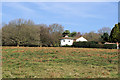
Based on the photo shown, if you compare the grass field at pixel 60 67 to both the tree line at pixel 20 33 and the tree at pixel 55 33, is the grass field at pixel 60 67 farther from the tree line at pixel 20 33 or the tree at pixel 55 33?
the tree at pixel 55 33

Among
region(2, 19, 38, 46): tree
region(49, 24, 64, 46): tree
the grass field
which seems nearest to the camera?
the grass field

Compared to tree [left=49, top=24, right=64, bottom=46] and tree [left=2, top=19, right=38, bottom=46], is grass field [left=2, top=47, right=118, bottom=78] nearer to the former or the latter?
tree [left=2, top=19, right=38, bottom=46]

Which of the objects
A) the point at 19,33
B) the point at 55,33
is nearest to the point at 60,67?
the point at 19,33

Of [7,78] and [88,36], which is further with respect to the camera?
[88,36]

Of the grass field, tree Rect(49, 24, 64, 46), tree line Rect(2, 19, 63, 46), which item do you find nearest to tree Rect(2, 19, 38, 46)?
tree line Rect(2, 19, 63, 46)

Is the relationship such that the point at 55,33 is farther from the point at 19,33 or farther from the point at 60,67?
the point at 60,67

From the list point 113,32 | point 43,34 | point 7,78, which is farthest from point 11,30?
point 7,78

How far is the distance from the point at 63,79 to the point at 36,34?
40865mm

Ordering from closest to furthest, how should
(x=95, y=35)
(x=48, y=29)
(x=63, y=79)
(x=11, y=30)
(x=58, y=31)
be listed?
(x=63, y=79) < (x=11, y=30) < (x=48, y=29) < (x=58, y=31) < (x=95, y=35)

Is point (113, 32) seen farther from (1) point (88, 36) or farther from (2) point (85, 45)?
(1) point (88, 36)

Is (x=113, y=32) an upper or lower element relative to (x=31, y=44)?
upper

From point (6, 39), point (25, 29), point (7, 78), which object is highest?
point (25, 29)

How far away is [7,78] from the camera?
20.9ft

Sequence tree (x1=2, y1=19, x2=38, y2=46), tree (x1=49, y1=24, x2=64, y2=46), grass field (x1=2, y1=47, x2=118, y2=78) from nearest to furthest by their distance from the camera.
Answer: grass field (x1=2, y1=47, x2=118, y2=78), tree (x1=2, y1=19, x2=38, y2=46), tree (x1=49, y1=24, x2=64, y2=46)
